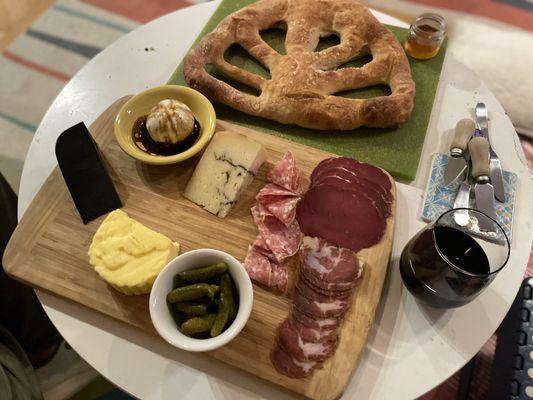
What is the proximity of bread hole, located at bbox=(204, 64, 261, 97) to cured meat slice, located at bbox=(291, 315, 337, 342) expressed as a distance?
0.91m

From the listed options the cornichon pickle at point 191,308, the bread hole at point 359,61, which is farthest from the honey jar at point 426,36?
the cornichon pickle at point 191,308

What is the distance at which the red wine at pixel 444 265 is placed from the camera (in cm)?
105

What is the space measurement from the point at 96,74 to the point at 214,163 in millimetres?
715

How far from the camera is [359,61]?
5.71ft

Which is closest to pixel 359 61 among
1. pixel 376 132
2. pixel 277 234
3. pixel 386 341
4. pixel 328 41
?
pixel 328 41

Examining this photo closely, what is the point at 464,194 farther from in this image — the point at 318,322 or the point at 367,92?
the point at 318,322

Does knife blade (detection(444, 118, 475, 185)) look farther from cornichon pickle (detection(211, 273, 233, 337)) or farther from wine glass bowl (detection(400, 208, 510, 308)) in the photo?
cornichon pickle (detection(211, 273, 233, 337))

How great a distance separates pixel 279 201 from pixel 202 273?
1.15ft

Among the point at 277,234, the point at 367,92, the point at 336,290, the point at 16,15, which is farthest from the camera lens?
the point at 16,15

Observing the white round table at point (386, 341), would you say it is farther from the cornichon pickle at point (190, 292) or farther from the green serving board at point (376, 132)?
the cornichon pickle at point (190, 292)

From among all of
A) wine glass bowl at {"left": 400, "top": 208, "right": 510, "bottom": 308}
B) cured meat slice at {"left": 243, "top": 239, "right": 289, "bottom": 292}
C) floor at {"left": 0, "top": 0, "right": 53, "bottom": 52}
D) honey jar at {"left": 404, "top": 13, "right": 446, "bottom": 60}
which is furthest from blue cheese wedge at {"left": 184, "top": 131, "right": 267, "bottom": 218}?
floor at {"left": 0, "top": 0, "right": 53, "bottom": 52}

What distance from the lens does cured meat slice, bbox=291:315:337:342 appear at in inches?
43.0

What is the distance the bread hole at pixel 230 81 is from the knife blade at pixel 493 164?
0.79 metres

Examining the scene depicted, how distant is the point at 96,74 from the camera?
5.68ft
